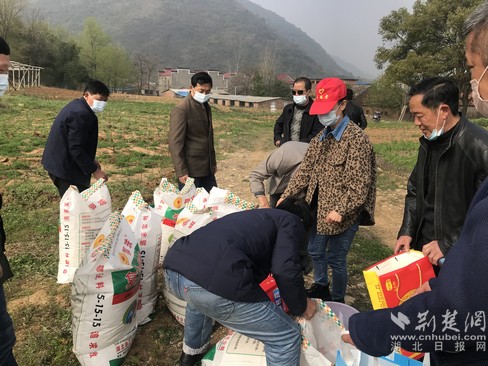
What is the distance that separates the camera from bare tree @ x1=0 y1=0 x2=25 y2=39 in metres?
36.8

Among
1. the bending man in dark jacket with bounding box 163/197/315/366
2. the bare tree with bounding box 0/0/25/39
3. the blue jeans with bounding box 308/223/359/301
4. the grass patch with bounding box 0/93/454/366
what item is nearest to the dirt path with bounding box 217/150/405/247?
the grass patch with bounding box 0/93/454/366

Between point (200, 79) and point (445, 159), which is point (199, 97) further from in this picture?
point (445, 159)

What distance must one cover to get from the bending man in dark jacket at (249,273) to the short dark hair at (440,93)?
1026 mm

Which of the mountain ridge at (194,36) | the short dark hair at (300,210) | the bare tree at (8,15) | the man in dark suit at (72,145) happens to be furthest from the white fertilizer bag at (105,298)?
the mountain ridge at (194,36)

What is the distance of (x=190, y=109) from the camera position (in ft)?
11.9

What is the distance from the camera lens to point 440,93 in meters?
1.93

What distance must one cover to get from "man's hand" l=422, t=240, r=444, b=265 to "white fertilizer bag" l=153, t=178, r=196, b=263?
1.77m

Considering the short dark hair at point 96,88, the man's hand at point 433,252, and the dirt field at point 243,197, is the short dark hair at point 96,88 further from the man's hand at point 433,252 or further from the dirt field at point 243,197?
the man's hand at point 433,252

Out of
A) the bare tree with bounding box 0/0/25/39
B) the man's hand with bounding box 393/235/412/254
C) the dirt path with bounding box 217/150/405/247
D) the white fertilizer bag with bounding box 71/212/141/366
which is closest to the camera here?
the white fertilizer bag with bounding box 71/212/141/366

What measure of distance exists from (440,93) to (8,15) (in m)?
47.1

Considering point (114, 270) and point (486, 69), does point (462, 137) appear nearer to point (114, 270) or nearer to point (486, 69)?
point (486, 69)

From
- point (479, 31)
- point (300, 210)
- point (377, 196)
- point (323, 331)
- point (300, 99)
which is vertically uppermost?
point (479, 31)

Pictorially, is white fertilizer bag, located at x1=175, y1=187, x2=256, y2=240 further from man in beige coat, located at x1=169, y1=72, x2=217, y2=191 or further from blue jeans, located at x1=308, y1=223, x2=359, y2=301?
man in beige coat, located at x1=169, y1=72, x2=217, y2=191

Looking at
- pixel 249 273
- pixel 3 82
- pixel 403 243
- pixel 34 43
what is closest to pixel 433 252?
pixel 403 243
